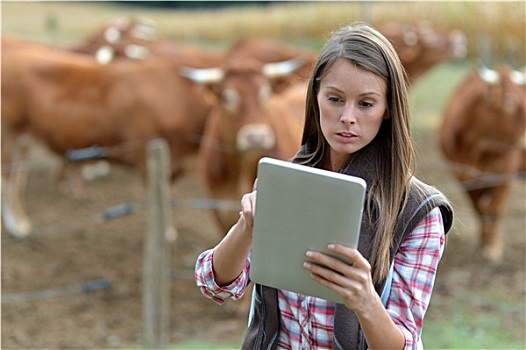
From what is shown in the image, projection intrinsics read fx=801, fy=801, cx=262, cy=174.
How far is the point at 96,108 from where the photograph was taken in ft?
26.6

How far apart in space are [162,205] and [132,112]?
2987mm

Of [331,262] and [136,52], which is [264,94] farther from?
[331,262]

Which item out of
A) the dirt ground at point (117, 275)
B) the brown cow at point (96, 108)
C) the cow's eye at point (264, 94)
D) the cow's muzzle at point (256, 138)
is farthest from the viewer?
the brown cow at point (96, 108)

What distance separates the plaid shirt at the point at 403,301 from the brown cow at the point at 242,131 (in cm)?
438

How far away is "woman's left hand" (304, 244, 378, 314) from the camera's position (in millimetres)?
1617

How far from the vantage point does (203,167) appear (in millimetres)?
6867

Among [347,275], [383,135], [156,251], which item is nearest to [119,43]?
[156,251]

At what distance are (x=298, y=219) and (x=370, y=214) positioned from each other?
22cm

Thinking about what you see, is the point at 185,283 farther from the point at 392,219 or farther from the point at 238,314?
the point at 392,219

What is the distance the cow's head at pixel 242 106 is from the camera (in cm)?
633

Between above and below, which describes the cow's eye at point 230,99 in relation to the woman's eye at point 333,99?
below

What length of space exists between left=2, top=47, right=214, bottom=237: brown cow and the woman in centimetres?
615

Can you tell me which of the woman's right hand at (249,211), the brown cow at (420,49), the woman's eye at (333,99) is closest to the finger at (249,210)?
the woman's right hand at (249,211)

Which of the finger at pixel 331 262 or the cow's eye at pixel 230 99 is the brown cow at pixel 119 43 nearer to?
the cow's eye at pixel 230 99
